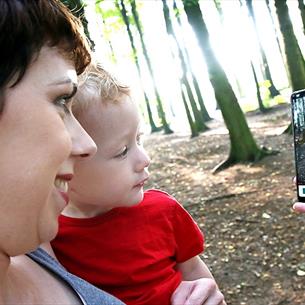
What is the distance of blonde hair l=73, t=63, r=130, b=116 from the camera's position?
5.16ft

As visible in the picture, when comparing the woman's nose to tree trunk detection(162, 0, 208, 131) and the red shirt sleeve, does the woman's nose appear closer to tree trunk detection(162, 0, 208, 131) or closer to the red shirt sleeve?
the red shirt sleeve

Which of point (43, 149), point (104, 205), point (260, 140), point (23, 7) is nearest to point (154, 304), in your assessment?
point (104, 205)

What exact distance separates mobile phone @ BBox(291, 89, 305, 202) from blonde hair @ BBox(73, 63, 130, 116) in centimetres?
89

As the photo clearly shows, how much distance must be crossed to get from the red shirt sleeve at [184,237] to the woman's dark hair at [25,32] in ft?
3.00

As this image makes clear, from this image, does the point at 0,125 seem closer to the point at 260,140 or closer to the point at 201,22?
the point at 201,22

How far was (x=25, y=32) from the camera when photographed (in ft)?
3.36

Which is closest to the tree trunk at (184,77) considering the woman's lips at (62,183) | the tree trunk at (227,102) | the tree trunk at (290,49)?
the tree trunk at (227,102)

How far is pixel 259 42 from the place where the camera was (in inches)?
898

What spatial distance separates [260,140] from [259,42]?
12.3 meters

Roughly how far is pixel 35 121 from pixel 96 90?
55 cm

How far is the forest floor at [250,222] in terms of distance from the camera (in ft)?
15.8

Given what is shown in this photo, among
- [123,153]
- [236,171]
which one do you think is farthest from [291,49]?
[123,153]

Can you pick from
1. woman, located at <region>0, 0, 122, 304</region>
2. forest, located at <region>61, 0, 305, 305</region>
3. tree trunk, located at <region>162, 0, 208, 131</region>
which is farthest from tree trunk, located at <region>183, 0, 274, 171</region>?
woman, located at <region>0, 0, 122, 304</region>

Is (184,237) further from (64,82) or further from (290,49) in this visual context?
(290,49)
